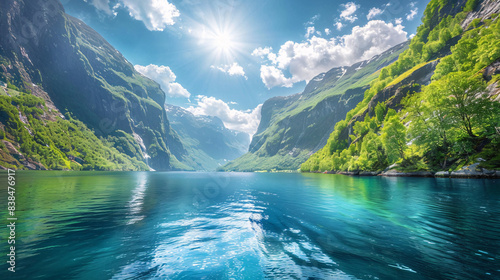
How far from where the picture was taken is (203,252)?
33.5 ft

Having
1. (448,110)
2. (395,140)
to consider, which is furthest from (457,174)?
(395,140)

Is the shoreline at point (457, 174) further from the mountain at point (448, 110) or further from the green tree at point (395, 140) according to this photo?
the green tree at point (395, 140)

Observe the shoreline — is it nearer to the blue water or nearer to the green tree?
the green tree

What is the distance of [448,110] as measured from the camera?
44.4 metres

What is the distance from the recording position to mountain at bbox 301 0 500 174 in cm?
4112

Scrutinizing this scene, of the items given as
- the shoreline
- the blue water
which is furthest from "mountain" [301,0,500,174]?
the blue water

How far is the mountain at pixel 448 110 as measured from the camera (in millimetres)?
41125

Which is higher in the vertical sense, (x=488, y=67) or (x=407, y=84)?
(x=407, y=84)

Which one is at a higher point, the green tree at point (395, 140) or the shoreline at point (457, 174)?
the green tree at point (395, 140)

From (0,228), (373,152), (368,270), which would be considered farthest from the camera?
(373,152)

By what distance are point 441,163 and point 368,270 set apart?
6105 cm

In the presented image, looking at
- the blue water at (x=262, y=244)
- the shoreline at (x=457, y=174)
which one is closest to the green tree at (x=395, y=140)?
the shoreline at (x=457, y=174)

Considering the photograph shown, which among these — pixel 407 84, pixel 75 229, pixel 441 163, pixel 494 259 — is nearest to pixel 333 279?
pixel 494 259

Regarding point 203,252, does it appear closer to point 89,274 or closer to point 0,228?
point 89,274
